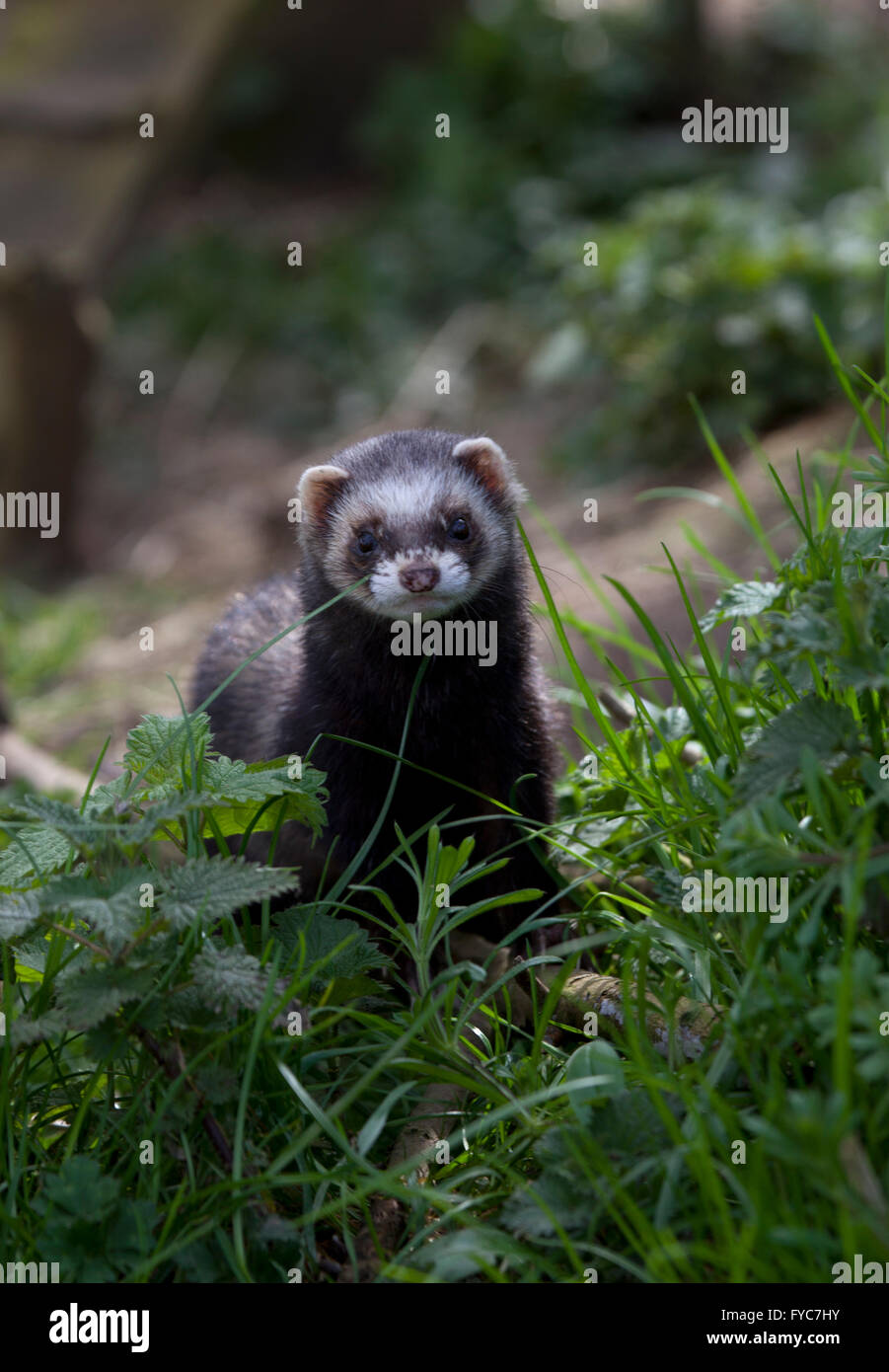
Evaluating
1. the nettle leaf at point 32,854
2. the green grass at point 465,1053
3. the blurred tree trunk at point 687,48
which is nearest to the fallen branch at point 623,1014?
the green grass at point 465,1053

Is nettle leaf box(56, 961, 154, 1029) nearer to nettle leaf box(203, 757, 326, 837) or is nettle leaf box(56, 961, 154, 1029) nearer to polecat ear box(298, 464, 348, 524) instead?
nettle leaf box(203, 757, 326, 837)

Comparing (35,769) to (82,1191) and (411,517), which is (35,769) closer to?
(411,517)

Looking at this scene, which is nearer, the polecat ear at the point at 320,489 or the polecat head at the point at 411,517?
the polecat head at the point at 411,517

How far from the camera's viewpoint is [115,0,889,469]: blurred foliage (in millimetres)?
7305

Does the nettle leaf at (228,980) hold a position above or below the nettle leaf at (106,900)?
below

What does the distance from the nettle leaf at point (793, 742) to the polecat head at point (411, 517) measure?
40.2 inches

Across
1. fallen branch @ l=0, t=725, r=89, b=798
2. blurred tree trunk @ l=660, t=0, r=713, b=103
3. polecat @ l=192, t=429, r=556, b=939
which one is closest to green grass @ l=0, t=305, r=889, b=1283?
polecat @ l=192, t=429, r=556, b=939

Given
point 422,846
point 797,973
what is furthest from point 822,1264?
point 422,846

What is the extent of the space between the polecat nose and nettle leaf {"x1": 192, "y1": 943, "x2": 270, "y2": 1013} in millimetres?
1043

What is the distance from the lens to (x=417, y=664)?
3307 millimetres

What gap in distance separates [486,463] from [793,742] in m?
1.49

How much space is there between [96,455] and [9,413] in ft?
4.78

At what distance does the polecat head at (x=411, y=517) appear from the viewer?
3.22m

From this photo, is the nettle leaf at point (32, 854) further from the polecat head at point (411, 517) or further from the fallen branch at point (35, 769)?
the fallen branch at point (35, 769)
